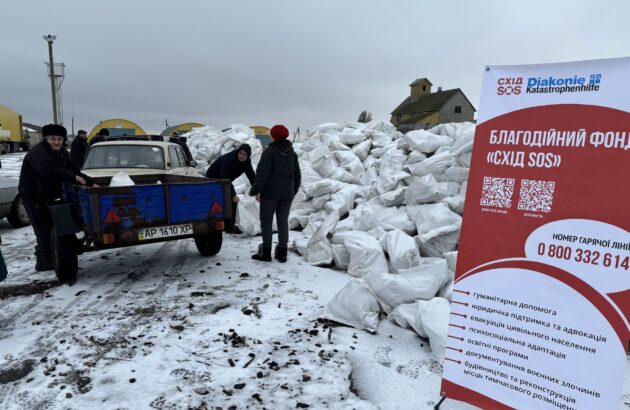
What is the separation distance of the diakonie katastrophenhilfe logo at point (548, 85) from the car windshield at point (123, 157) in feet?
18.9

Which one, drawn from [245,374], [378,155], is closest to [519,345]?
[245,374]

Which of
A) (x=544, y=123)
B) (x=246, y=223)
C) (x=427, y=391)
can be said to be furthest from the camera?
(x=246, y=223)

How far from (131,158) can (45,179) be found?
1.87 metres

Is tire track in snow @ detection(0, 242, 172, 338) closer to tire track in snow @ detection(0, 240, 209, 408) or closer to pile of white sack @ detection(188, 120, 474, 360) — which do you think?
tire track in snow @ detection(0, 240, 209, 408)

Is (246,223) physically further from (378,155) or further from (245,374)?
(245,374)

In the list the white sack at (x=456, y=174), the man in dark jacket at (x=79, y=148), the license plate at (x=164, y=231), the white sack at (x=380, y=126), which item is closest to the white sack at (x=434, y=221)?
the white sack at (x=456, y=174)

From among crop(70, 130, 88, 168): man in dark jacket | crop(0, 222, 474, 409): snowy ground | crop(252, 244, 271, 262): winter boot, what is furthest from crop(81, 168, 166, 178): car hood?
crop(70, 130, 88, 168): man in dark jacket

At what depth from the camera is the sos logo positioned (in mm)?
2014

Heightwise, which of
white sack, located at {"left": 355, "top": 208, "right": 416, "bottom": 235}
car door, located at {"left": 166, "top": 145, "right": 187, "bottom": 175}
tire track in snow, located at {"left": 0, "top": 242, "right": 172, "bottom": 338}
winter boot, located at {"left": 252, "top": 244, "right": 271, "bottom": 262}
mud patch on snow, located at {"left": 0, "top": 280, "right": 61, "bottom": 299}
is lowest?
mud patch on snow, located at {"left": 0, "top": 280, "right": 61, "bottom": 299}

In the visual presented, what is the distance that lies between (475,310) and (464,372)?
372 millimetres

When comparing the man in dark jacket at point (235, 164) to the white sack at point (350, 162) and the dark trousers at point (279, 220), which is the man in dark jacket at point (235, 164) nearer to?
the dark trousers at point (279, 220)

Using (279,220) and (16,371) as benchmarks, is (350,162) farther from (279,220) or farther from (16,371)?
(16,371)

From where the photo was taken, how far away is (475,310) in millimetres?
2219

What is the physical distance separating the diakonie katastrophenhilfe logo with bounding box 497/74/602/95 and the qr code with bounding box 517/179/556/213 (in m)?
0.44
